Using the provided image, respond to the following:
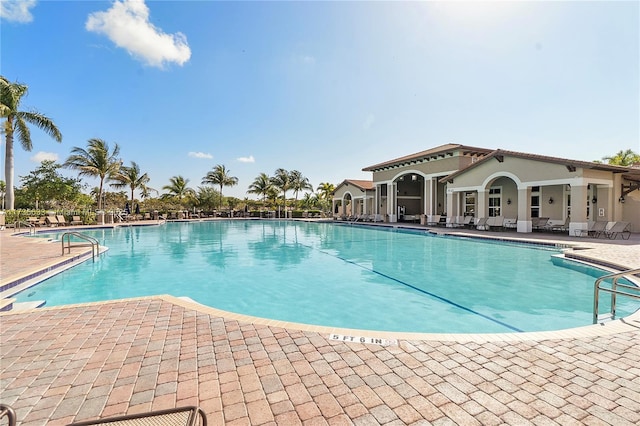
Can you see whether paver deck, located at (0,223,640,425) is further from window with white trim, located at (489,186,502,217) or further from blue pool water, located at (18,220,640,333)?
window with white trim, located at (489,186,502,217)

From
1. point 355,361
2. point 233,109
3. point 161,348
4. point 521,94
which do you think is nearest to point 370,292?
point 355,361

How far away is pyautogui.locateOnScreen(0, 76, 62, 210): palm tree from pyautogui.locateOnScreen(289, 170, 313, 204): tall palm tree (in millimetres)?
26814

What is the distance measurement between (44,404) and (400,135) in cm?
2618

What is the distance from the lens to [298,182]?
4306cm

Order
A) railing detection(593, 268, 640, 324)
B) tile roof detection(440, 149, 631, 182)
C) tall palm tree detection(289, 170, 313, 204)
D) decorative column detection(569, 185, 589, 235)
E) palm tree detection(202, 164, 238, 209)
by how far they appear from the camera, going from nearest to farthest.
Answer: railing detection(593, 268, 640, 324) < tile roof detection(440, 149, 631, 182) < decorative column detection(569, 185, 589, 235) < palm tree detection(202, 164, 238, 209) < tall palm tree detection(289, 170, 313, 204)

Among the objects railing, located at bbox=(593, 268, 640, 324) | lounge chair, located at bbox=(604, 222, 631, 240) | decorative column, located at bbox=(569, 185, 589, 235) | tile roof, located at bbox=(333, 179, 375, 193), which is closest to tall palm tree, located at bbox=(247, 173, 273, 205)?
tile roof, located at bbox=(333, 179, 375, 193)

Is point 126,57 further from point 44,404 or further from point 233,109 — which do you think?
point 44,404

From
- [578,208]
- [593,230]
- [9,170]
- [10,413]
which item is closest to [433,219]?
[578,208]

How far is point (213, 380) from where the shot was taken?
280cm

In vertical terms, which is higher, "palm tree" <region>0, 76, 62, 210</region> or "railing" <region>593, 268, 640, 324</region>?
"palm tree" <region>0, 76, 62, 210</region>

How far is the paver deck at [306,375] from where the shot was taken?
235 centimetres

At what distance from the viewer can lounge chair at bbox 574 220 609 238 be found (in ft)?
50.9

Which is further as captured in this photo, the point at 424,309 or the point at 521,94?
the point at 521,94

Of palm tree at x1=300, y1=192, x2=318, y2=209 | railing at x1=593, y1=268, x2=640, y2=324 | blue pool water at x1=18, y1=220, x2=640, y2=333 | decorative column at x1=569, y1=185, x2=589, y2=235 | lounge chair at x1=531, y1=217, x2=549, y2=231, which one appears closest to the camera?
railing at x1=593, y1=268, x2=640, y2=324
